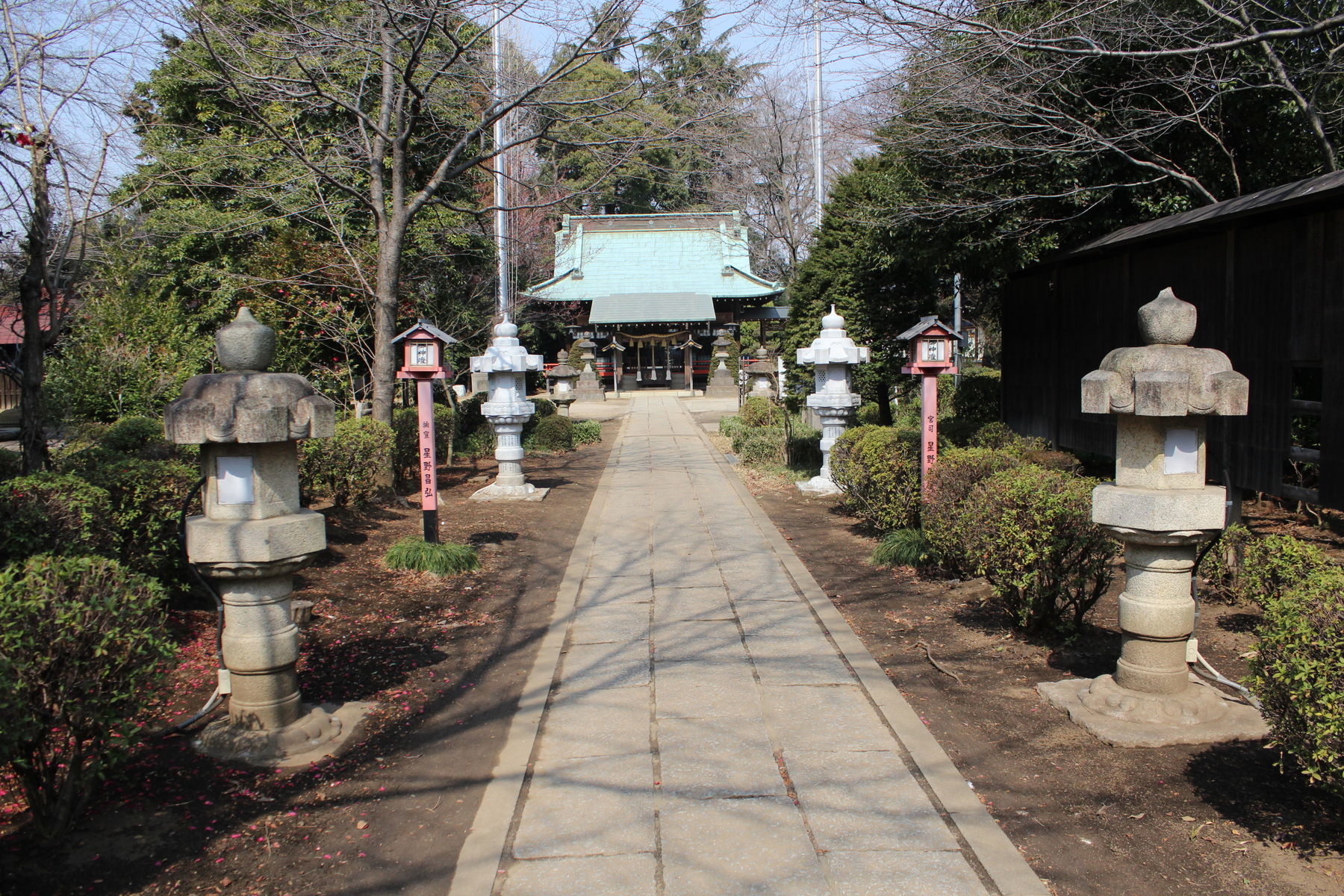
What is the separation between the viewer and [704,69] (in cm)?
1070

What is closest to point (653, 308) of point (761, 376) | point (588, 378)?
point (588, 378)

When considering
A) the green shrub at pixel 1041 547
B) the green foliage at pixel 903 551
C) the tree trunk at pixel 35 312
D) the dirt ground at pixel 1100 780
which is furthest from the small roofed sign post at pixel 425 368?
the green shrub at pixel 1041 547

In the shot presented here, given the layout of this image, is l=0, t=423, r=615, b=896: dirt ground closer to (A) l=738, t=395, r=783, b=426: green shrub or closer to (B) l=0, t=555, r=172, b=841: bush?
(B) l=0, t=555, r=172, b=841: bush

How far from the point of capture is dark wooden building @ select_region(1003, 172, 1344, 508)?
620 cm

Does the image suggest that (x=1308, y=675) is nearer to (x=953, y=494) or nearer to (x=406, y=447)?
(x=953, y=494)

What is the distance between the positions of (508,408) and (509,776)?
26.7 ft

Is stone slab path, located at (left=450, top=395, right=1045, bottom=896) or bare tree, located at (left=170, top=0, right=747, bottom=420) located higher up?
bare tree, located at (left=170, top=0, right=747, bottom=420)

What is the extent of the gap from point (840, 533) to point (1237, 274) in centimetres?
417

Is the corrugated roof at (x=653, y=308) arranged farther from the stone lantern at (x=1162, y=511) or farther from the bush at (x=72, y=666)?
the bush at (x=72, y=666)

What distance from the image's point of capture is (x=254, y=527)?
3977mm

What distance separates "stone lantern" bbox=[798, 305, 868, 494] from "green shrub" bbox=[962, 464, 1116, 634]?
584 centimetres

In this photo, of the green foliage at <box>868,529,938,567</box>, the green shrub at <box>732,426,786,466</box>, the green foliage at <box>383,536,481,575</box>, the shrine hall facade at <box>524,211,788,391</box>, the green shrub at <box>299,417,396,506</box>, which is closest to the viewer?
the green foliage at <box>868,529,938,567</box>

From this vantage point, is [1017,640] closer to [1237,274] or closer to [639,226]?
[1237,274]

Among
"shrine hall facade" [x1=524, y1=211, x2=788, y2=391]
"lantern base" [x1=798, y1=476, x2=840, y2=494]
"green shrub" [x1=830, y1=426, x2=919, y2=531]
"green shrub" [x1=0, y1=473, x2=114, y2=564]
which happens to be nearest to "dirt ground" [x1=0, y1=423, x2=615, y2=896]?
"green shrub" [x1=0, y1=473, x2=114, y2=564]
